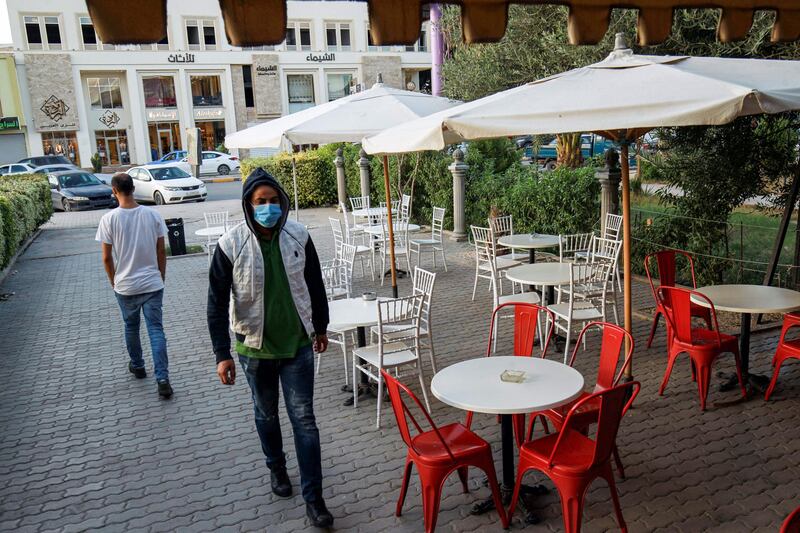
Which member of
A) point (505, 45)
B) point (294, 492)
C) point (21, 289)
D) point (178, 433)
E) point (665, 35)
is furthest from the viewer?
point (505, 45)

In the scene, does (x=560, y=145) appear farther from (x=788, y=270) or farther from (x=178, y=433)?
(x=178, y=433)

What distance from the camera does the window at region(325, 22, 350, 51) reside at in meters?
45.6

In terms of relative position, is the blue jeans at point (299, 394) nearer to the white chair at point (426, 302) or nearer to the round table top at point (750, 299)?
the white chair at point (426, 302)

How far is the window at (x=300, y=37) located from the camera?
4410cm

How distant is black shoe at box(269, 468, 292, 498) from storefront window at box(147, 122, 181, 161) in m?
42.9

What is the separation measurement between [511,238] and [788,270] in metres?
3.54

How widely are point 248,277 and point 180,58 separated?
140 feet

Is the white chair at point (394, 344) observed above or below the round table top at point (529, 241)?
below

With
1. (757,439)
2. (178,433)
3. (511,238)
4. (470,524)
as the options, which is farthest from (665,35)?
(511,238)

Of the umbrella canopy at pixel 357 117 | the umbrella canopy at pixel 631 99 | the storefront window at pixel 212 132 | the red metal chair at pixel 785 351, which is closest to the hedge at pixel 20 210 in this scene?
the umbrella canopy at pixel 357 117

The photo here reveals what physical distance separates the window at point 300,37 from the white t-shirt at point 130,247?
4123 cm

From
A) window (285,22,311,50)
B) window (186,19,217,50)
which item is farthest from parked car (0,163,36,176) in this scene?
window (285,22,311,50)

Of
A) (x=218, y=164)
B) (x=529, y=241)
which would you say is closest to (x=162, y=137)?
(x=218, y=164)

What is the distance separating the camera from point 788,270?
8.12 meters
